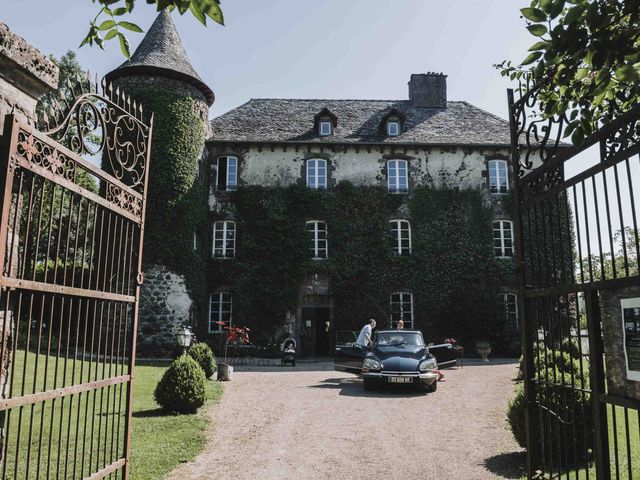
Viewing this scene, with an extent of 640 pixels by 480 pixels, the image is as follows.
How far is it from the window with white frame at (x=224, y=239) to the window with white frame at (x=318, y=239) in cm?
339

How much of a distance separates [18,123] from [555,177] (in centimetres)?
392

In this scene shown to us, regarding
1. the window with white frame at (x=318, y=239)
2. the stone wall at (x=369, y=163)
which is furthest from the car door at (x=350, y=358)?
the stone wall at (x=369, y=163)

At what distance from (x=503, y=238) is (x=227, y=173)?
12.8 m

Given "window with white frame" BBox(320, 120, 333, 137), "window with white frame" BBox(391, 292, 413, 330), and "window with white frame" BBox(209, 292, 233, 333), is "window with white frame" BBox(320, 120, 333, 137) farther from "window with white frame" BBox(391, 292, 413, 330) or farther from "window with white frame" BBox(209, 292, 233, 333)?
"window with white frame" BBox(209, 292, 233, 333)

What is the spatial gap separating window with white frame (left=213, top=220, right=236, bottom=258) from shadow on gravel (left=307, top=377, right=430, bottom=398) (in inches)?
405

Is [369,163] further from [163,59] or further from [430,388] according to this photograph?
[430,388]

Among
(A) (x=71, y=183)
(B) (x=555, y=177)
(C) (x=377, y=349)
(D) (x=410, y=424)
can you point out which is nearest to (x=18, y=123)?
(A) (x=71, y=183)

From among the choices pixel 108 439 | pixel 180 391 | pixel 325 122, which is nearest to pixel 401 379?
pixel 180 391

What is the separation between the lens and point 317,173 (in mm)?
23031

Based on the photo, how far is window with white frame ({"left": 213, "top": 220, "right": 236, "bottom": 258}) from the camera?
2223 centimetres

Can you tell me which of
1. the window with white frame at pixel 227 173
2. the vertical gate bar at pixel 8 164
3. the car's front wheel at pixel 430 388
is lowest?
the car's front wheel at pixel 430 388

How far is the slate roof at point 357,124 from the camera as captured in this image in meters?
23.2

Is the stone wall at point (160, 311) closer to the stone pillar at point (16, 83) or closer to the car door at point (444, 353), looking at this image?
the car door at point (444, 353)

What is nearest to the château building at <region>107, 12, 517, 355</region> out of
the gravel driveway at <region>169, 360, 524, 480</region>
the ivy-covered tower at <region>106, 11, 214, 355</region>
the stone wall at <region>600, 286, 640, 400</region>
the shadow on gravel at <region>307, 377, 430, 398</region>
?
the ivy-covered tower at <region>106, 11, 214, 355</region>
